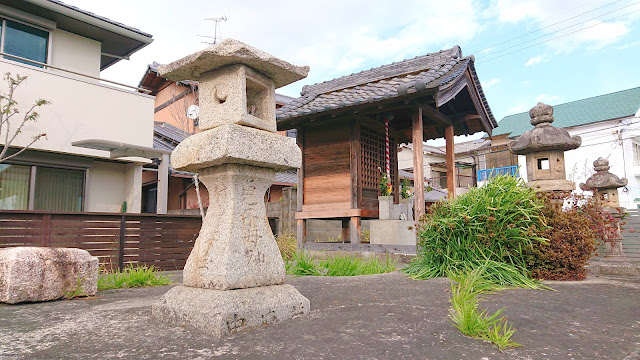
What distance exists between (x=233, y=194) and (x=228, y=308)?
98 centimetres

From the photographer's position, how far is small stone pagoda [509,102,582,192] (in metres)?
7.94

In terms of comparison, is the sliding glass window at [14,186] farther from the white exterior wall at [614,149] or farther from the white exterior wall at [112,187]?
the white exterior wall at [614,149]

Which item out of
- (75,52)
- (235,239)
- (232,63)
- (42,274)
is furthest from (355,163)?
(75,52)

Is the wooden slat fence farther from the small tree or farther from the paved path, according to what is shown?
the paved path

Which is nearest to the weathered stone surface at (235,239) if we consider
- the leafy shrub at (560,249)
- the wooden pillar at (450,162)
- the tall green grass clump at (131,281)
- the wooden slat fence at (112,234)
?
the tall green grass clump at (131,281)

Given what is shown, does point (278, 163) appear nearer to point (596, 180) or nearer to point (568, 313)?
point (568, 313)

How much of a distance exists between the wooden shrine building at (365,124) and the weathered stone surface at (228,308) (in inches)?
221

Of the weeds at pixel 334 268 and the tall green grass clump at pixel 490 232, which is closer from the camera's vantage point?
the tall green grass clump at pixel 490 232

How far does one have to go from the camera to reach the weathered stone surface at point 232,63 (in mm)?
3344

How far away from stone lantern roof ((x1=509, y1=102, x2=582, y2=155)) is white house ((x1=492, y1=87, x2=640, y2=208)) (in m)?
16.7

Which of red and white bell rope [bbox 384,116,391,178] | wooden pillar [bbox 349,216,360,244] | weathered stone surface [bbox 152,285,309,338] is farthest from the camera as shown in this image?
red and white bell rope [bbox 384,116,391,178]

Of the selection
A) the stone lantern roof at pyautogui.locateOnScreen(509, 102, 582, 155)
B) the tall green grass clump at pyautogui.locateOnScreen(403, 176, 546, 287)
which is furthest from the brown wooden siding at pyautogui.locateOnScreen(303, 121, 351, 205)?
the tall green grass clump at pyautogui.locateOnScreen(403, 176, 546, 287)

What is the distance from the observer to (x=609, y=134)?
2294 centimetres

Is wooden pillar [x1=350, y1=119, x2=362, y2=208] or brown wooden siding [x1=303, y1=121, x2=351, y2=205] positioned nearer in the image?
wooden pillar [x1=350, y1=119, x2=362, y2=208]
